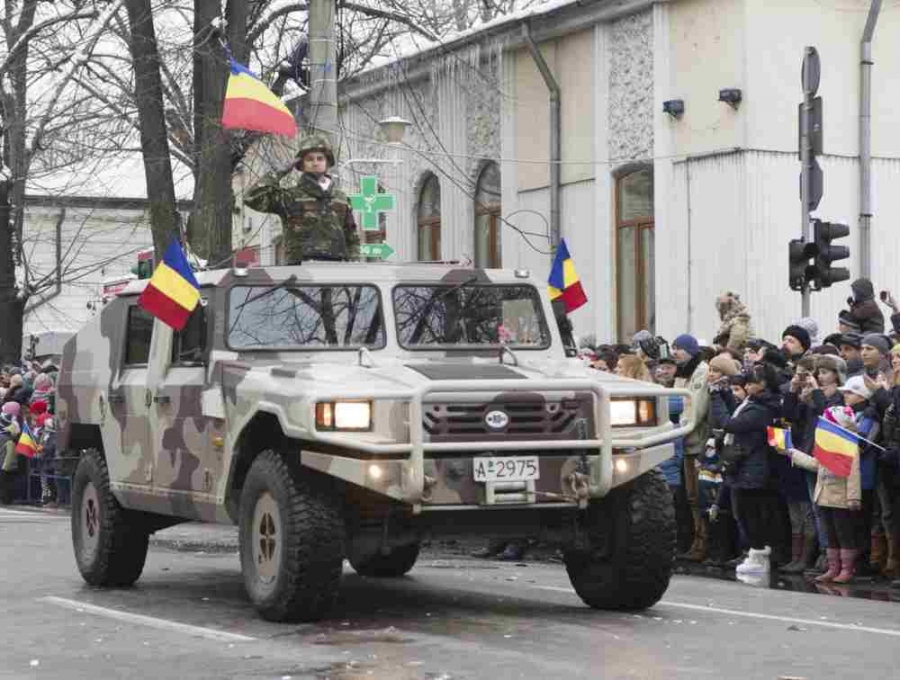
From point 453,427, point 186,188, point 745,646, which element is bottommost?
point 745,646

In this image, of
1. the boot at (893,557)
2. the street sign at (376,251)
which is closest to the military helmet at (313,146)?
the boot at (893,557)

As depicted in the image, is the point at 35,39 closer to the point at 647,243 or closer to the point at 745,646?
the point at 647,243

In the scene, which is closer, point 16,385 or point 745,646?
point 745,646

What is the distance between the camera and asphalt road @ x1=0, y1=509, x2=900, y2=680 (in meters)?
9.42

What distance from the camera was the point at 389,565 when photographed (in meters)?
14.4

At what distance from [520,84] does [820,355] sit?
13.2 meters

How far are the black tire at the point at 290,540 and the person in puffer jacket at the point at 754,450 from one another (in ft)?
18.1

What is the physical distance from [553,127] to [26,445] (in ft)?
26.9

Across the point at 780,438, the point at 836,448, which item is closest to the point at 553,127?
the point at 780,438

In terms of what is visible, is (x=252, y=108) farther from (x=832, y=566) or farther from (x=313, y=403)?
(x=313, y=403)

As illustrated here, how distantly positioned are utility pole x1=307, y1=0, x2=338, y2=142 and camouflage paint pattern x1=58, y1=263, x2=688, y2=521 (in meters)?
5.04

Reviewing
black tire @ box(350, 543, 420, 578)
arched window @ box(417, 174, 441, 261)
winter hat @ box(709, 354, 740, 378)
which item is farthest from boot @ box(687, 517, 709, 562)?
arched window @ box(417, 174, 441, 261)

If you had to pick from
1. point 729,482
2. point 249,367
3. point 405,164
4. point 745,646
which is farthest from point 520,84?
point 745,646

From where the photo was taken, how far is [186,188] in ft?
100
